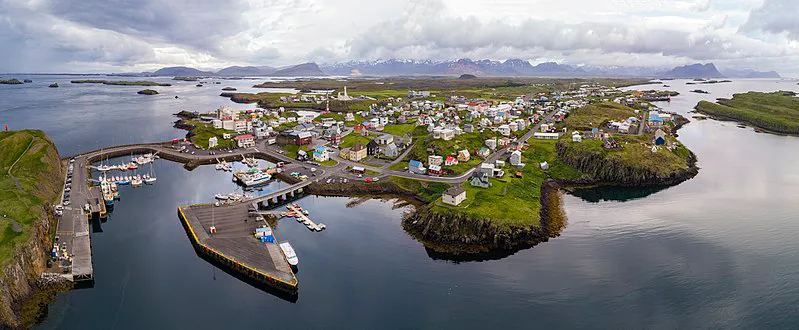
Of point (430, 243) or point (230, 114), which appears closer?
point (430, 243)

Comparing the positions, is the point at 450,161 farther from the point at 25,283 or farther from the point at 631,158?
the point at 25,283

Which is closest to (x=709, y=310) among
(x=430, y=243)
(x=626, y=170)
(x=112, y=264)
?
(x=430, y=243)

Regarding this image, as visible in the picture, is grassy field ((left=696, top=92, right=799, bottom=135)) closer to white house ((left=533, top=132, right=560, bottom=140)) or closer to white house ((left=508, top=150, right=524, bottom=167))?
white house ((left=533, top=132, right=560, bottom=140))

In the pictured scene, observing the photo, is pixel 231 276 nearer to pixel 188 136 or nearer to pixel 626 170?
pixel 626 170

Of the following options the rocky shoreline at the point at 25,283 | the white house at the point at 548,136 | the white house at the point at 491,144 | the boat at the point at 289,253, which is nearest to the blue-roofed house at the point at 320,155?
the white house at the point at 491,144

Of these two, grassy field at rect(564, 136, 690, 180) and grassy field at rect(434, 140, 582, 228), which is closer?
grassy field at rect(434, 140, 582, 228)

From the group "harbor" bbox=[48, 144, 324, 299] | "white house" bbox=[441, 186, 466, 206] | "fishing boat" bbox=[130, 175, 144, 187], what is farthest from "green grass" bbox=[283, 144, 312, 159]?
"white house" bbox=[441, 186, 466, 206]
